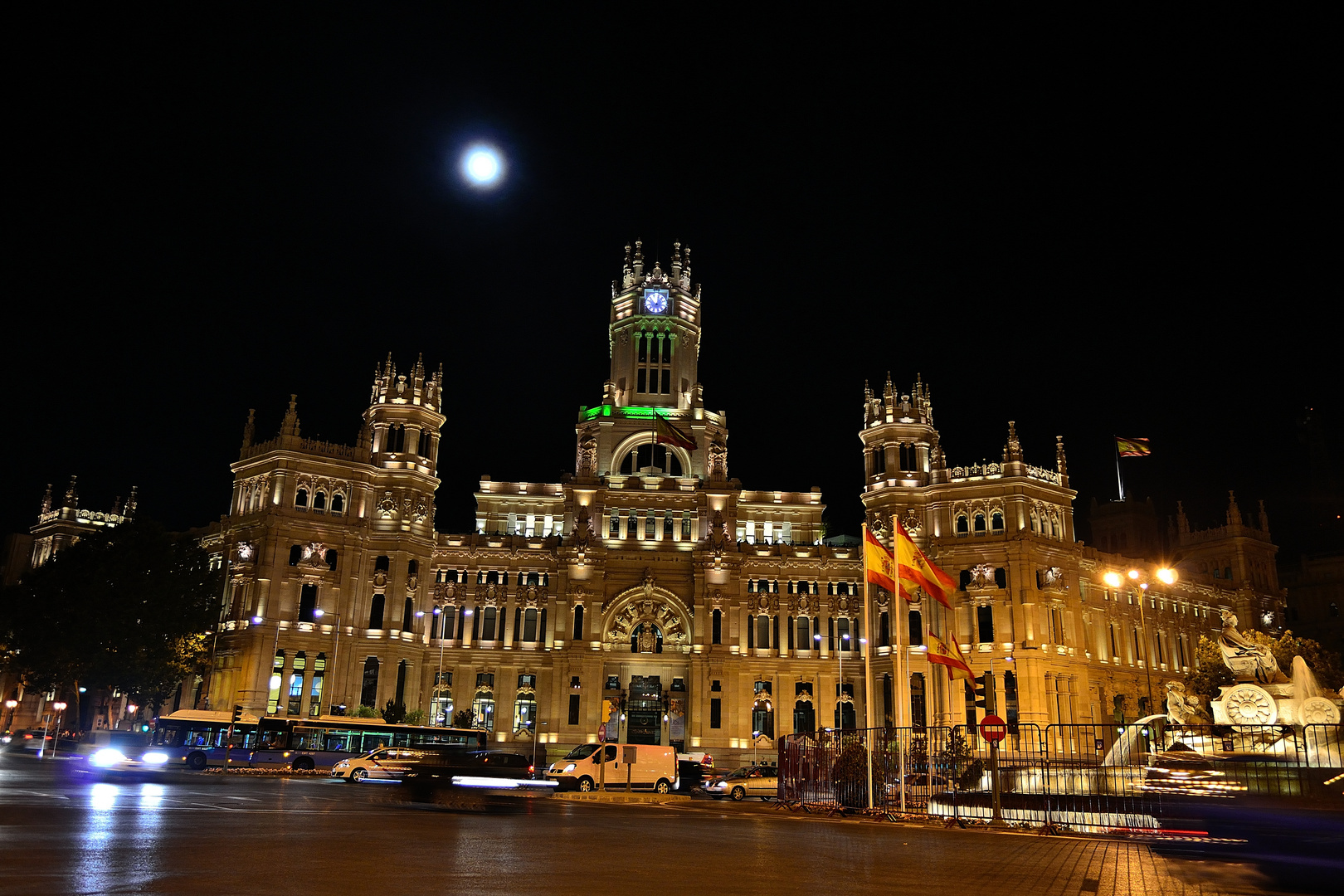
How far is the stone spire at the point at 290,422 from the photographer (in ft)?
264

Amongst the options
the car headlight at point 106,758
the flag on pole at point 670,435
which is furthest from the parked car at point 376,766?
the flag on pole at point 670,435

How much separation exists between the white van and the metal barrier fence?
10.6m

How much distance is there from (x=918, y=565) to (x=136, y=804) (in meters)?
25.7

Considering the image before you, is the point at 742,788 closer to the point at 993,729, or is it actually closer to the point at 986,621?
the point at 993,729

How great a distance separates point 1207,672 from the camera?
216 ft

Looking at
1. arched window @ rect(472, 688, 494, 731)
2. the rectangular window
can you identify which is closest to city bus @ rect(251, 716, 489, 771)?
arched window @ rect(472, 688, 494, 731)

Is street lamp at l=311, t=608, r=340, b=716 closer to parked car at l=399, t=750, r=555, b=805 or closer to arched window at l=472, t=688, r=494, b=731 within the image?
arched window at l=472, t=688, r=494, b=731

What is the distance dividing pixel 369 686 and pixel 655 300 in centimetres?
4657

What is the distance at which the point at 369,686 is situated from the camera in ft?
261

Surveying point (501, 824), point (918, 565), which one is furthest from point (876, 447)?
point (501, 824)

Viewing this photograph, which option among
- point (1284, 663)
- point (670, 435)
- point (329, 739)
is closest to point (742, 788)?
point (329, 739)

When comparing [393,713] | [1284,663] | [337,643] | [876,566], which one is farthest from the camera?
[337,643]

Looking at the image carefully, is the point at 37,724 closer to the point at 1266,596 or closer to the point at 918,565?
the point at 918,565

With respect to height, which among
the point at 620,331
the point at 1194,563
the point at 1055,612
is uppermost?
the point at 620,331
